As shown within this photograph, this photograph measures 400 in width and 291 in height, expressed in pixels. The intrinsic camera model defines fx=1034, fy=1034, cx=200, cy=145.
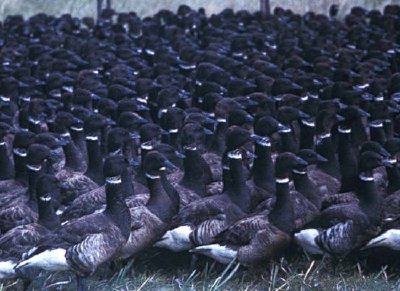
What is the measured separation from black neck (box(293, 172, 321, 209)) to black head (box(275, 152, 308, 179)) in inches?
12.3

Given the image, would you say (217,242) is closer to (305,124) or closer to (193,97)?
(305,124)

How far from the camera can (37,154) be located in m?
11.3

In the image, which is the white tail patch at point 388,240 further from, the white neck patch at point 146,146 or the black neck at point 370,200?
the white neck patch at point 146,146

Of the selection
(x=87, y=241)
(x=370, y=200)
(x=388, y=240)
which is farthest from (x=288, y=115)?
(x=87, y=241)

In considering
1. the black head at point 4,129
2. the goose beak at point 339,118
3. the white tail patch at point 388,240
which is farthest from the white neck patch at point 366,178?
the black head at point 4,129

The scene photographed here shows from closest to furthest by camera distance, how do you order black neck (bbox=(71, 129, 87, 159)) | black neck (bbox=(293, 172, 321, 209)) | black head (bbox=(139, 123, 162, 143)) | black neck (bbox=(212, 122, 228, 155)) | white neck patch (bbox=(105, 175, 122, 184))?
white neck patch (bbox=(105, 175, 122, 184)) → black neck (bbox=(293, 172, 321, 209)) → black head (bbox=(139, 123, 162, 143)) → black neck (bbox=(212, 122, 228, 155)) → black neck (bbox=(71, 129, 87, 159))

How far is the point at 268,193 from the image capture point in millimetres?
11195

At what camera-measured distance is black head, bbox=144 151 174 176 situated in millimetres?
10727

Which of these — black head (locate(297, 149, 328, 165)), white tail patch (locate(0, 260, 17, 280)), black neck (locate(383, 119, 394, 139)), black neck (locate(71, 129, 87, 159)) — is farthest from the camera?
black neck (locate(71, 129, 87, 159))

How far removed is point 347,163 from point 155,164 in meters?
2.30

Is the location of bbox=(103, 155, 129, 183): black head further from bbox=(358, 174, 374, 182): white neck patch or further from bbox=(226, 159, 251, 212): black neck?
bbox=(358, 174, 374, 182): white neck patch

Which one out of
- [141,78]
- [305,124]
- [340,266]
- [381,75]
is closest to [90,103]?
[141,78]

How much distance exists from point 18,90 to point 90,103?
2047mm

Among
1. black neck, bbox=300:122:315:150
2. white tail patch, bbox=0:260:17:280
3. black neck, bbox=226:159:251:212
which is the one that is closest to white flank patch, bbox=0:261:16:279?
white tail patch, bbox=0:260:17:280
